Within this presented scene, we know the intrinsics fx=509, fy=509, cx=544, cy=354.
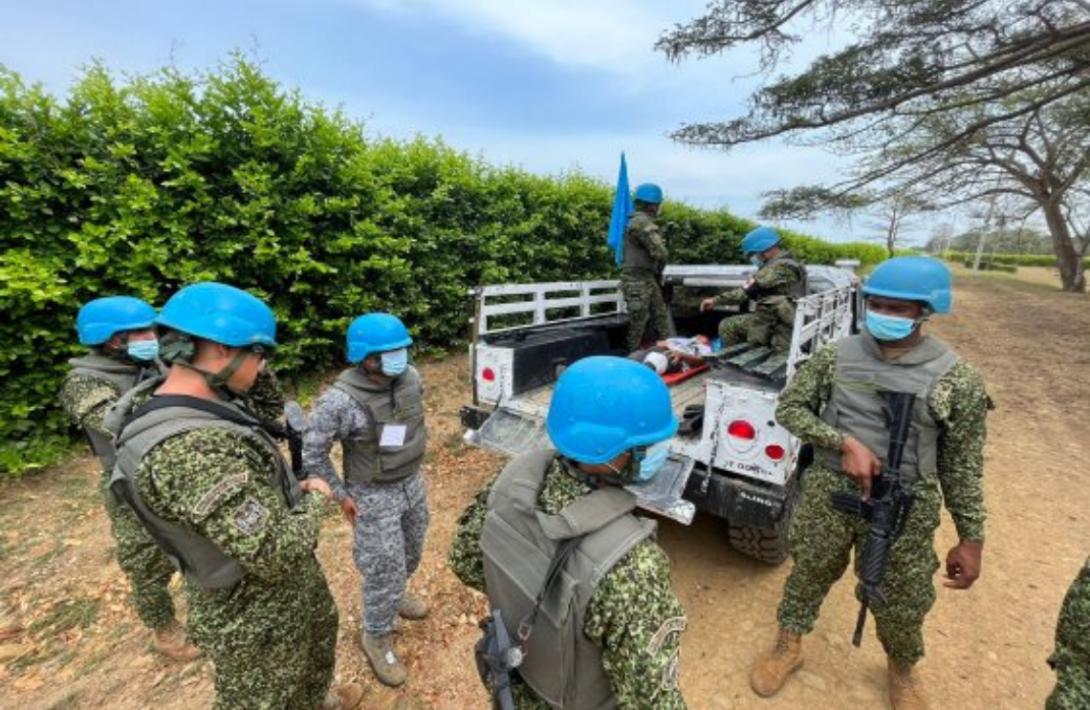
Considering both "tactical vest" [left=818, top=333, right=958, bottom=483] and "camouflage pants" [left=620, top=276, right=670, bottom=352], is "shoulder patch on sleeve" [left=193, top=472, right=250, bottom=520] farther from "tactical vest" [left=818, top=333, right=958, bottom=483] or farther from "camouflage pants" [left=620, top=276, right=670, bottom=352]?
"camouflage pants" [left=620, top=276, right=670, bottom=352]

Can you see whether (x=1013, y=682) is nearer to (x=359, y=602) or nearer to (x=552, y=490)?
(x=552, y=490)

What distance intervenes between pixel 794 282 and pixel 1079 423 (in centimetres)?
513

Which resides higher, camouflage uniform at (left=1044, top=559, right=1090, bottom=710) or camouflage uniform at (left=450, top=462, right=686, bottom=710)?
camouflage uniform at (left=450, top=462, right=686, bottom=710)

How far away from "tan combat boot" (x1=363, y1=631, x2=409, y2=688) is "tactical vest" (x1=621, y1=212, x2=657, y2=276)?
3.76m

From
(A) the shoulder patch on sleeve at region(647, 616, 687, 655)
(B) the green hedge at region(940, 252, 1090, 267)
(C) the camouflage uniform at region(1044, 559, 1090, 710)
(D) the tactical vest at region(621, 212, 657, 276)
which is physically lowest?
(B) the green hedge at region(940, 252, 1090, 267)

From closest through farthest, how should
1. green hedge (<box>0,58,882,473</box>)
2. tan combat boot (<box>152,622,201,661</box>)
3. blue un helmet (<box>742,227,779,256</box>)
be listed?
tan combat boot (<box>152,622,201,661</box>), green hedge (<box>0,58,882,473</box>), blue un helmet (<box>742,227,779,256</box>)

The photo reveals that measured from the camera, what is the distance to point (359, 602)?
295 cm

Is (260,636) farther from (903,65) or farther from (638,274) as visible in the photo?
(903,65)

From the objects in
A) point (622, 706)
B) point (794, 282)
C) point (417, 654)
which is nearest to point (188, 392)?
point (622, 706)

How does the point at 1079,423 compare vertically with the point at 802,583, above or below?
below

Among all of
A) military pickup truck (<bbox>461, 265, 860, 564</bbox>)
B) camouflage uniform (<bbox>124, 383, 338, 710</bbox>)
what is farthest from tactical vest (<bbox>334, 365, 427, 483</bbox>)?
military pickup truck (<bbox>461, 265, 860, 564</bbox>)

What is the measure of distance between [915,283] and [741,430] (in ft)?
3.52

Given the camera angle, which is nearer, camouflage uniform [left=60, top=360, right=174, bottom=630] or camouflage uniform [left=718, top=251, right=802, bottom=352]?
camouflage uniform [left=60, top=360, right=174, bottom=630]

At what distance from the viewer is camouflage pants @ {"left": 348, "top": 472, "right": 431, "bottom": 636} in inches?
A: 95.0
